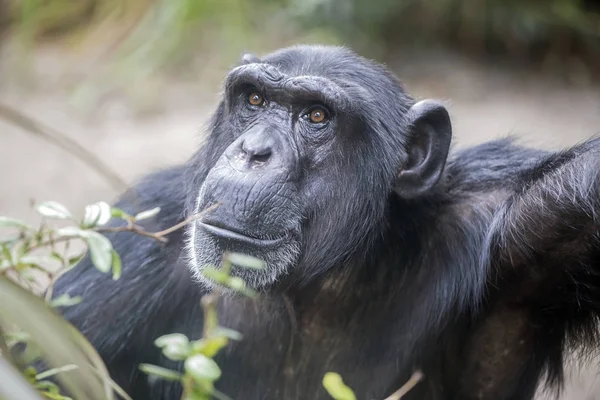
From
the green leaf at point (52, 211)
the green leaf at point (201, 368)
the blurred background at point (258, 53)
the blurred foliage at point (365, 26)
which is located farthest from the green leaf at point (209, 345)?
the blurred foliage at point (365, 26)

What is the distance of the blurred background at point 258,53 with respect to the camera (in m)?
11.1

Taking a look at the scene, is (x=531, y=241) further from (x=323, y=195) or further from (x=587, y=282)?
(x=323, y=195)

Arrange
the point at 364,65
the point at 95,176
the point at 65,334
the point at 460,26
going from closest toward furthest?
the point at 65,334 < the point at 364,65 < the point at 95,176 < the point at 460,26

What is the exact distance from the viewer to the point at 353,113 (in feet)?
15.3

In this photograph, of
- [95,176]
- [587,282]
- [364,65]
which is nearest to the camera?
[587,282]

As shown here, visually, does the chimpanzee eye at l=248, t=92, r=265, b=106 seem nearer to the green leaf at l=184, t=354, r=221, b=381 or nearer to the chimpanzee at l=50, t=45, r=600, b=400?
the chimpanzee at l=50, t=45, r=600, b=400

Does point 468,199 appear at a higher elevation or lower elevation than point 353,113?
lower

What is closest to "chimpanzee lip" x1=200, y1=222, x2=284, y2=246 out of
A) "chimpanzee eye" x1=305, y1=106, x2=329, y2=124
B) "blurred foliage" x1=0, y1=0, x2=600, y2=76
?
"chimpanzee eye" x1=305, y1=106, x2=329, y2=124

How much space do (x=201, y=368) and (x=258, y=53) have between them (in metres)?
10.3

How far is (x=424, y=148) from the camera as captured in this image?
489 centimetres

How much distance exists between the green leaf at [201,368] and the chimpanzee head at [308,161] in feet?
5.45

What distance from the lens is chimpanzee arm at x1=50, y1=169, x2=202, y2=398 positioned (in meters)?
4.98

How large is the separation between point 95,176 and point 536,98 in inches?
233

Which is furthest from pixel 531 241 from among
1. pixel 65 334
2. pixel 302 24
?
pixel 302 24
